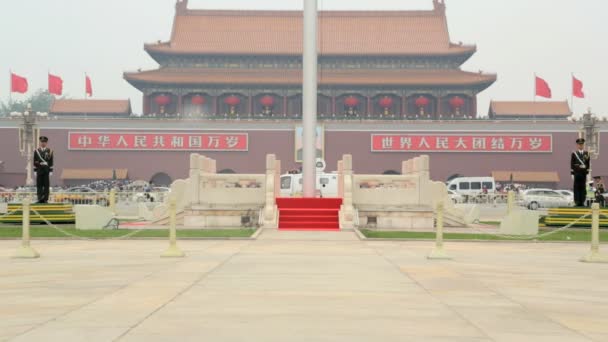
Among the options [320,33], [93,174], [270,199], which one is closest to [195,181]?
[270,199]

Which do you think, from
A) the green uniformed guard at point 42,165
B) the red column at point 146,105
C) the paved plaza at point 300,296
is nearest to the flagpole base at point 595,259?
the paved plaza at point 300,296

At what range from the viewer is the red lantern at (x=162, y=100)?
180 feet

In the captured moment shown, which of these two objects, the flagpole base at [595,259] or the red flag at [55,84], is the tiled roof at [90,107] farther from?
the flagpole base at [595,259]

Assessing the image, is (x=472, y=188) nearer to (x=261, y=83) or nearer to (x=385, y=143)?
(x=385, y=143)

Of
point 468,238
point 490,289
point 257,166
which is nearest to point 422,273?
point 490,289

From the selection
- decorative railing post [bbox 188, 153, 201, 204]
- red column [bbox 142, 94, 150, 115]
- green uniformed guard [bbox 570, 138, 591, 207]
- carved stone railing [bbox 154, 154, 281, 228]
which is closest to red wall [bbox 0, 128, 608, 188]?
red column [bbox 142, 94, 150, 115]

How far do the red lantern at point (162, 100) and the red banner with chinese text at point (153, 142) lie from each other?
14.2ft

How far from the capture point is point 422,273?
11617mm

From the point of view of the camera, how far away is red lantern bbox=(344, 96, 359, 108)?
180 ft

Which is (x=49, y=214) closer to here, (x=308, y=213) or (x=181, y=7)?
(x=308, y=213)

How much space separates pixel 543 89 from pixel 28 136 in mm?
29991

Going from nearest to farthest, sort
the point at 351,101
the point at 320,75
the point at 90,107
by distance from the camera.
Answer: the point at 320,75 < the point at 351,101 < the point at 90,107

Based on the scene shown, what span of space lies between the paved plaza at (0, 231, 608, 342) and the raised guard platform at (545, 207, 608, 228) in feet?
23.9

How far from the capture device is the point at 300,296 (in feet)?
29.6
